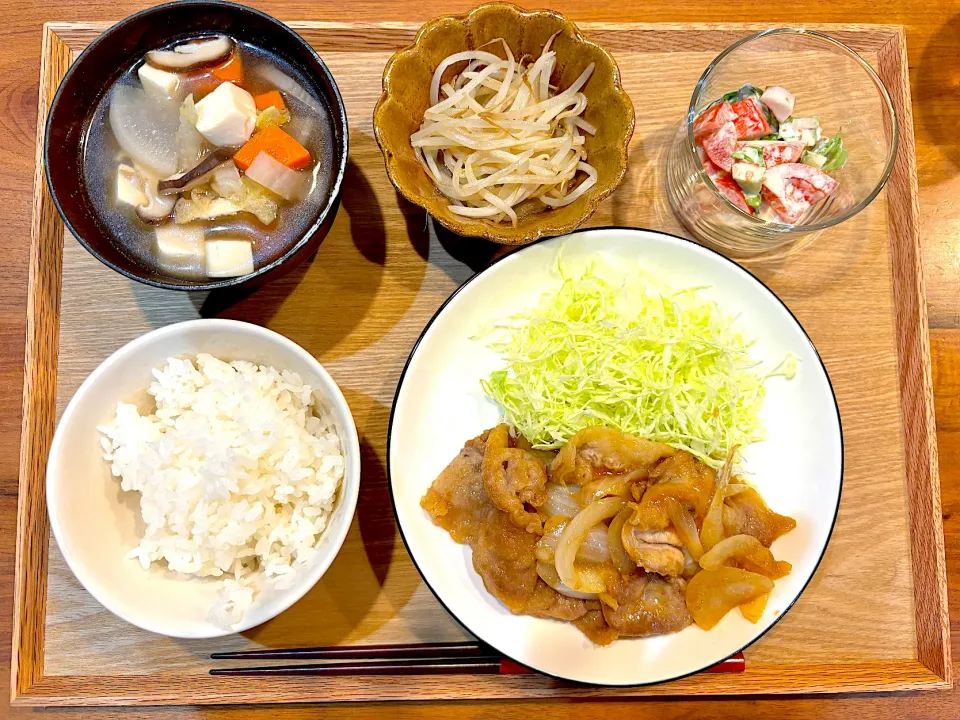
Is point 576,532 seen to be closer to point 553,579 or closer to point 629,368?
point 553,579

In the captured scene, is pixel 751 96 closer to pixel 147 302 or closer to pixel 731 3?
pixel 731 3

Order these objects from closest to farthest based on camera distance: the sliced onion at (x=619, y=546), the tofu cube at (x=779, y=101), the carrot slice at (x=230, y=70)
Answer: the sliced onion at (x=619, y=546) → the carrot slice at (x=230, y=70) → the tofu cube at (x=779, y=101)

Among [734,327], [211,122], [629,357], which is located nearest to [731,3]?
[734,327]

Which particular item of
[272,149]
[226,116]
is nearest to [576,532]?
[272,149]

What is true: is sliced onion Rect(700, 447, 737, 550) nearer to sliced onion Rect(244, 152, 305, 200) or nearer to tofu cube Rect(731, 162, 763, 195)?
tofu cube Rect(731, 162, 763, 195)

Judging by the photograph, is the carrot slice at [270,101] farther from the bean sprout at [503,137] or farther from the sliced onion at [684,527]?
the sliced onion at [684,527]

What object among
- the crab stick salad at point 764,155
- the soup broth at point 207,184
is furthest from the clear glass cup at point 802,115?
the soup broth at point 207,184

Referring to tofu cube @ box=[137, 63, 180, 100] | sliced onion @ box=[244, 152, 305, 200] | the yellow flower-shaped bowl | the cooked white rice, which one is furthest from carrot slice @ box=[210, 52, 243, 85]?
the cooked white rice
